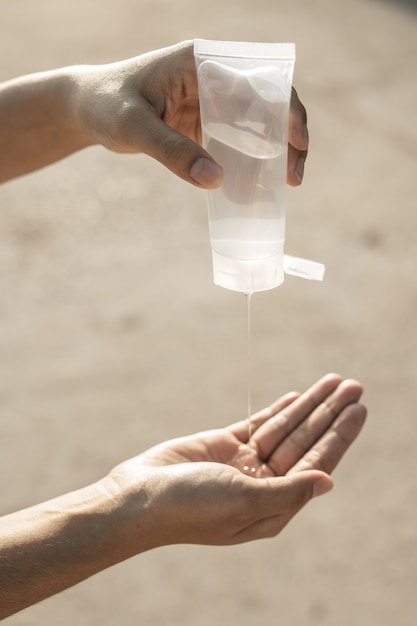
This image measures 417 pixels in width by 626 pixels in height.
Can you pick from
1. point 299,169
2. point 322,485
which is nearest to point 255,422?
point 322,485

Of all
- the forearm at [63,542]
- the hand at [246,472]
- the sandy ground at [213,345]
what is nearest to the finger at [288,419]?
the hand at [246,472]

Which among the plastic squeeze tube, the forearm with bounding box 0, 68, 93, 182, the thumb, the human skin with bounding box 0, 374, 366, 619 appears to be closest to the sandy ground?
the human skin with bounding box 0, 374, 366, 619

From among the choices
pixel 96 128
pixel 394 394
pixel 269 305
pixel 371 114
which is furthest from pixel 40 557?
pixel 371 114

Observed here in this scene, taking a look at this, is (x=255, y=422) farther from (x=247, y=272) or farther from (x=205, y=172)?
(x=205, y=172)

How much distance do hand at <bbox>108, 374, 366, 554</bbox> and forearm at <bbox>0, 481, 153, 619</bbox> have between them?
21 mm

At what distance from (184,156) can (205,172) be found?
0.04m

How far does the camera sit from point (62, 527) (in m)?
1.52

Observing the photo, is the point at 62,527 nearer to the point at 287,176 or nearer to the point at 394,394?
the point at 287,176

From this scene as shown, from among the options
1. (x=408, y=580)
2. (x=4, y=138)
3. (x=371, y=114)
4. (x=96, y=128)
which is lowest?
(x=408, y=580)

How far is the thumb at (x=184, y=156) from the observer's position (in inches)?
52.2

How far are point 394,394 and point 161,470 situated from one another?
141 centimetres

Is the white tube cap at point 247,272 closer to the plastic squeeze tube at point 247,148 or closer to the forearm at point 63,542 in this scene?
the plastic squeeze tube at point 247,148

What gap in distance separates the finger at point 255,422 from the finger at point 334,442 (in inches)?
5.7

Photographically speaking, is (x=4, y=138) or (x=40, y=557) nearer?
(x=40, y=557)
